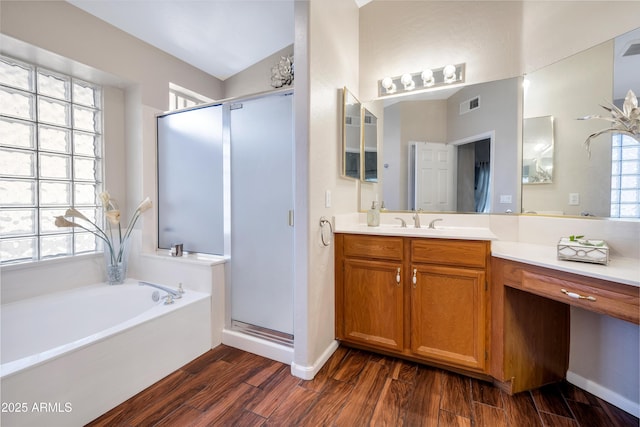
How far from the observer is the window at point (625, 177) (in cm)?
142

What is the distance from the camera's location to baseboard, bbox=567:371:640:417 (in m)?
1.41

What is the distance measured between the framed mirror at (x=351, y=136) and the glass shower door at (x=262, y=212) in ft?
1.45

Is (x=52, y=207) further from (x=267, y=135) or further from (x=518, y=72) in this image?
(x=518, y=72)

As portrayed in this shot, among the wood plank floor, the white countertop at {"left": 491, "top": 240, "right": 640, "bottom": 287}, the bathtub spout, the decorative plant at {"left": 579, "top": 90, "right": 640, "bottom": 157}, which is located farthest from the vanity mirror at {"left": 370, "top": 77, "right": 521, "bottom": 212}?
the bathtub spout

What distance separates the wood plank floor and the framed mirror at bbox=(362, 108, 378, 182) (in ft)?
4.91

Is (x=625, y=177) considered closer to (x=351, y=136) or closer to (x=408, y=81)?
(x=408, y=81)

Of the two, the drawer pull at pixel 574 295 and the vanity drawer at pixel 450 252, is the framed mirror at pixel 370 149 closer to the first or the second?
the vanity drawer at pixel 450 252

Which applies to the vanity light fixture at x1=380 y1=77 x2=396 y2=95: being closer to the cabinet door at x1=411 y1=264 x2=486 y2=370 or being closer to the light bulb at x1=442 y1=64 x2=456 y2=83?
the light bulb at x1=442 y1=64 x2=456 y2=83

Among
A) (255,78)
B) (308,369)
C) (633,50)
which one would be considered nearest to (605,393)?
(308,369)

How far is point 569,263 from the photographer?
1.31 m

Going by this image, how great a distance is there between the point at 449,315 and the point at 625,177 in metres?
1.21

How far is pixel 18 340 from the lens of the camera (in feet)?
5.73

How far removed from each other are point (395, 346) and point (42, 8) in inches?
131

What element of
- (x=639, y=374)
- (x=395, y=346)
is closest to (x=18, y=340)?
(x=395, y=346)
